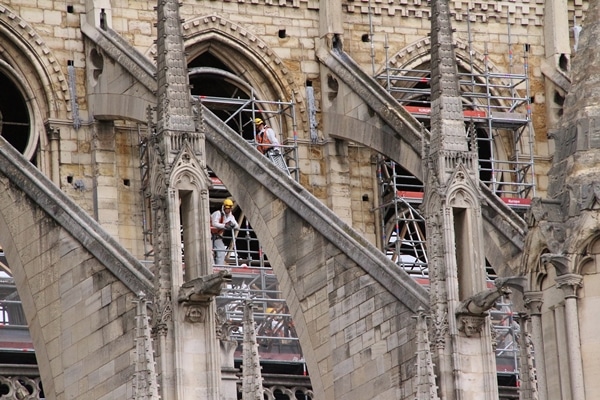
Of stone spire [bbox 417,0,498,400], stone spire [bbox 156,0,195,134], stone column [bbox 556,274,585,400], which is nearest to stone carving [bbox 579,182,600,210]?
stone column [bbox 556,274,585,400]

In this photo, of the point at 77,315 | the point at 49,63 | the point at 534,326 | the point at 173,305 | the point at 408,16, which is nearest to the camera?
the point at 534,326

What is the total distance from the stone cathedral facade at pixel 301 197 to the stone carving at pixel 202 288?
21mm

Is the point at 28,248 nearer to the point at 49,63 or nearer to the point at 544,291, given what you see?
the point at 49,63

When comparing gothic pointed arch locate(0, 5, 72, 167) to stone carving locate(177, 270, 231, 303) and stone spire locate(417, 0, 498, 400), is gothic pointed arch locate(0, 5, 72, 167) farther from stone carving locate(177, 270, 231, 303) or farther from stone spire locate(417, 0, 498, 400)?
stone carving locate(177, 270, 231, 303)

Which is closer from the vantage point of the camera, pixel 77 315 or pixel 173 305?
pixel 173 305

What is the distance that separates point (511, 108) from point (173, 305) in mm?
11426

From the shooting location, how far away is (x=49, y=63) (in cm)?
3228

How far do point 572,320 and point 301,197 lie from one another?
40.4ft

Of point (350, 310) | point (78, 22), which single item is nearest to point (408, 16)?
point (78, 22)

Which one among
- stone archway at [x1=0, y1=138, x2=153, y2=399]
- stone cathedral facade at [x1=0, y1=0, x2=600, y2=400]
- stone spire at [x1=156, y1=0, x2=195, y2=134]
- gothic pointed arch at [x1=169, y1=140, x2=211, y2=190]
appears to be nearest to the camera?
stone cathedral facade at [x1=0, y1=0, x2=600, y2=400]

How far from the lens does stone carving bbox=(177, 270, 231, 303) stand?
24219 millimetres

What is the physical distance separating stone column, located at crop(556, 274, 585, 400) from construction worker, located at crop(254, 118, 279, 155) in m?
17.0

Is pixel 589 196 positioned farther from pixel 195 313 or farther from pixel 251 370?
pixel 195 313

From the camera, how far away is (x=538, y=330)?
53.7ft
